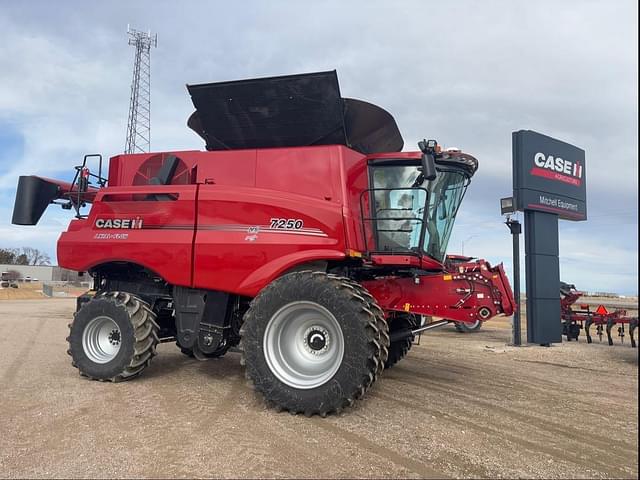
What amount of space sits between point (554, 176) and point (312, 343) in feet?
35.4

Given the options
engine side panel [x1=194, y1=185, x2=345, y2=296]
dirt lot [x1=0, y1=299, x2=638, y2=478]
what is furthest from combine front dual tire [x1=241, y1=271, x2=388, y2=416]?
engine side panel [x1=194, y1=185, x2=345, y2=296]

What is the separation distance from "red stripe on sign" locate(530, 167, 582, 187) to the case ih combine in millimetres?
7413

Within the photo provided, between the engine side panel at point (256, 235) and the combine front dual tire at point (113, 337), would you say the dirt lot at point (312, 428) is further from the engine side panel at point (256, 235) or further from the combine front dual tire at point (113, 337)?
the engine side panel at point (256, 235)

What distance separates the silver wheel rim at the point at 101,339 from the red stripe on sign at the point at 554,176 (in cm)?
1093

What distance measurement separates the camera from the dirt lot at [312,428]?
388 centimetres

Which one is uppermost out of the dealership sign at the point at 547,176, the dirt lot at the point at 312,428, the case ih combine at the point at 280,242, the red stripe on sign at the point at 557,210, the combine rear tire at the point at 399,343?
the dealership sign at the point at 547,176

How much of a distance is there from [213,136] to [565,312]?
38.7 feet

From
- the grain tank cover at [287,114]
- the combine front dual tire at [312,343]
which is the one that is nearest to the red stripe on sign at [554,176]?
the grain tank cover at [287,114]

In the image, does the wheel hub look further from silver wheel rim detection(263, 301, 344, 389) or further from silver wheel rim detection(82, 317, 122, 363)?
silver wheel rim detection(82, 317, 122, 363)

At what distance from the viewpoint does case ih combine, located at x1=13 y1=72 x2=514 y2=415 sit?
556 centimetres

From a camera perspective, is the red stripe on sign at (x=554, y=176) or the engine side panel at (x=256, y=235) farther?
the red stripe on sign at (x=554, y=176)

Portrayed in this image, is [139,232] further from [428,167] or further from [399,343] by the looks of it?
[399,343]

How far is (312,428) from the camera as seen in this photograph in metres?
4.83

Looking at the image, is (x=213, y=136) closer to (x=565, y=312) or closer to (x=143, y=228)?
(x=143, y=228)
